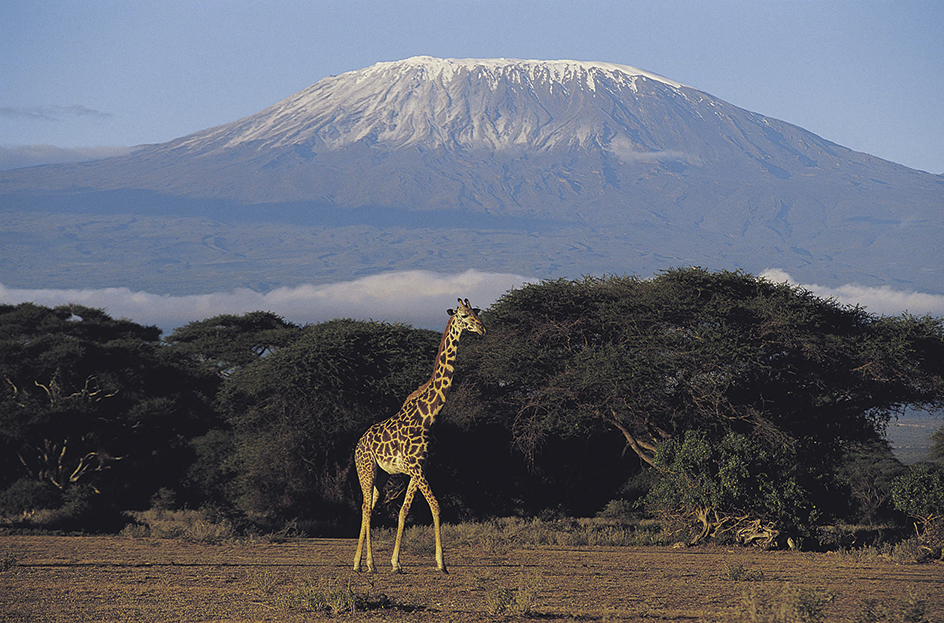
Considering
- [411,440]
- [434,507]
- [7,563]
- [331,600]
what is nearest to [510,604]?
[331,600]

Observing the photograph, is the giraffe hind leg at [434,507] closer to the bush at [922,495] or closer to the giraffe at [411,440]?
the giraffe at [411,440]

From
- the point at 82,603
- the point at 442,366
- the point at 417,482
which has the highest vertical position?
the point at 442,366

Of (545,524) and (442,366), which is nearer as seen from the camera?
(442,366)

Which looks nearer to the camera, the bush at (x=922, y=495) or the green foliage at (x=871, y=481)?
the bush at (x=922, y=495)

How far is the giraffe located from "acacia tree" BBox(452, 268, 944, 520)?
9786mm

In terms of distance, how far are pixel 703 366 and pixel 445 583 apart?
44.0 ft

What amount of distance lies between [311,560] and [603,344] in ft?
43.6

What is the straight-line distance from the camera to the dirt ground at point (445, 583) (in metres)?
14.0

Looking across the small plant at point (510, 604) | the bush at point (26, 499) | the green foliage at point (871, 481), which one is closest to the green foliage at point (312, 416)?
the bush at point (26, 499)

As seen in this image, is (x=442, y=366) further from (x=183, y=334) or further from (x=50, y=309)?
(x=183, y=334)

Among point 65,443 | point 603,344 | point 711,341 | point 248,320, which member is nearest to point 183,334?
point 248,320

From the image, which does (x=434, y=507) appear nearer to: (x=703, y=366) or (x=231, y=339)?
(x=703, y=366)

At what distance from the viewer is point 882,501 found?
4125 centimetres

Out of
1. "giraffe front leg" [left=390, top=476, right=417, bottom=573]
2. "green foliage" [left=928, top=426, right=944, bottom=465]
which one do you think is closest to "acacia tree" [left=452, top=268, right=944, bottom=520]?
"giraffe front leg" [left=390, top=476, right=417, bottom=573]
